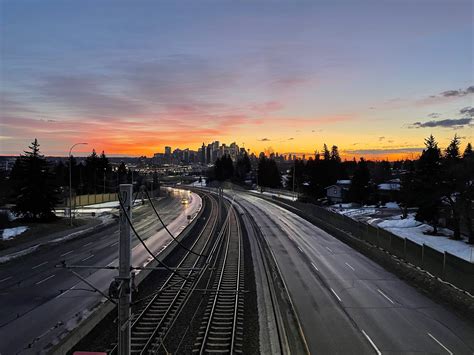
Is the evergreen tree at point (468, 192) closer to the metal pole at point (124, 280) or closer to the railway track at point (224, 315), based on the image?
the railway track at point (224, 315)

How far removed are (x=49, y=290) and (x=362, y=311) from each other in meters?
16.8

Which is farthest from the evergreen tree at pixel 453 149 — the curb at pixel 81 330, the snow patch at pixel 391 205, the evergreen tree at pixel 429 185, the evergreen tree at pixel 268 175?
the evergreen tree at pixel 268 175

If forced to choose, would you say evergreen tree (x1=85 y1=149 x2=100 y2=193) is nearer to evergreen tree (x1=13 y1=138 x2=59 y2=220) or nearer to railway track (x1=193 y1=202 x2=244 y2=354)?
evergreen tree (x1=13 y1=138 x2=59 y2=220)

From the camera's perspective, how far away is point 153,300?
21875mm

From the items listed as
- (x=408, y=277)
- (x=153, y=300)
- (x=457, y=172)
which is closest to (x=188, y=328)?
(x=153, y=300)

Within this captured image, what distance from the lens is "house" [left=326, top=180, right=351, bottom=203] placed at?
362 feet

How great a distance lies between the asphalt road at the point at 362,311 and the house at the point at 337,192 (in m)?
76.3

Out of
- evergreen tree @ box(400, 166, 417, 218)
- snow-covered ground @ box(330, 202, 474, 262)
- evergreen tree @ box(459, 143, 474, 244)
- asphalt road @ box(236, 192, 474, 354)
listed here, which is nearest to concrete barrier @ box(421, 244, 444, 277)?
asphalt road @ box(236, 192, 474, 354)

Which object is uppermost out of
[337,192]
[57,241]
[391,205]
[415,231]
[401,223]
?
[337,192]

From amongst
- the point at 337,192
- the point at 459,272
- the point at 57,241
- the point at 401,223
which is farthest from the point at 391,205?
the point at 459,272

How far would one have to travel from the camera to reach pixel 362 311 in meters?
20.7

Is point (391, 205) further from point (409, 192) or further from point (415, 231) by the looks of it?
point (415, 231)

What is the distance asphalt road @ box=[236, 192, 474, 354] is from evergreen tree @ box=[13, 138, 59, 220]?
32424 millimetres

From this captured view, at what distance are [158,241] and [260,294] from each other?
21.2 m
